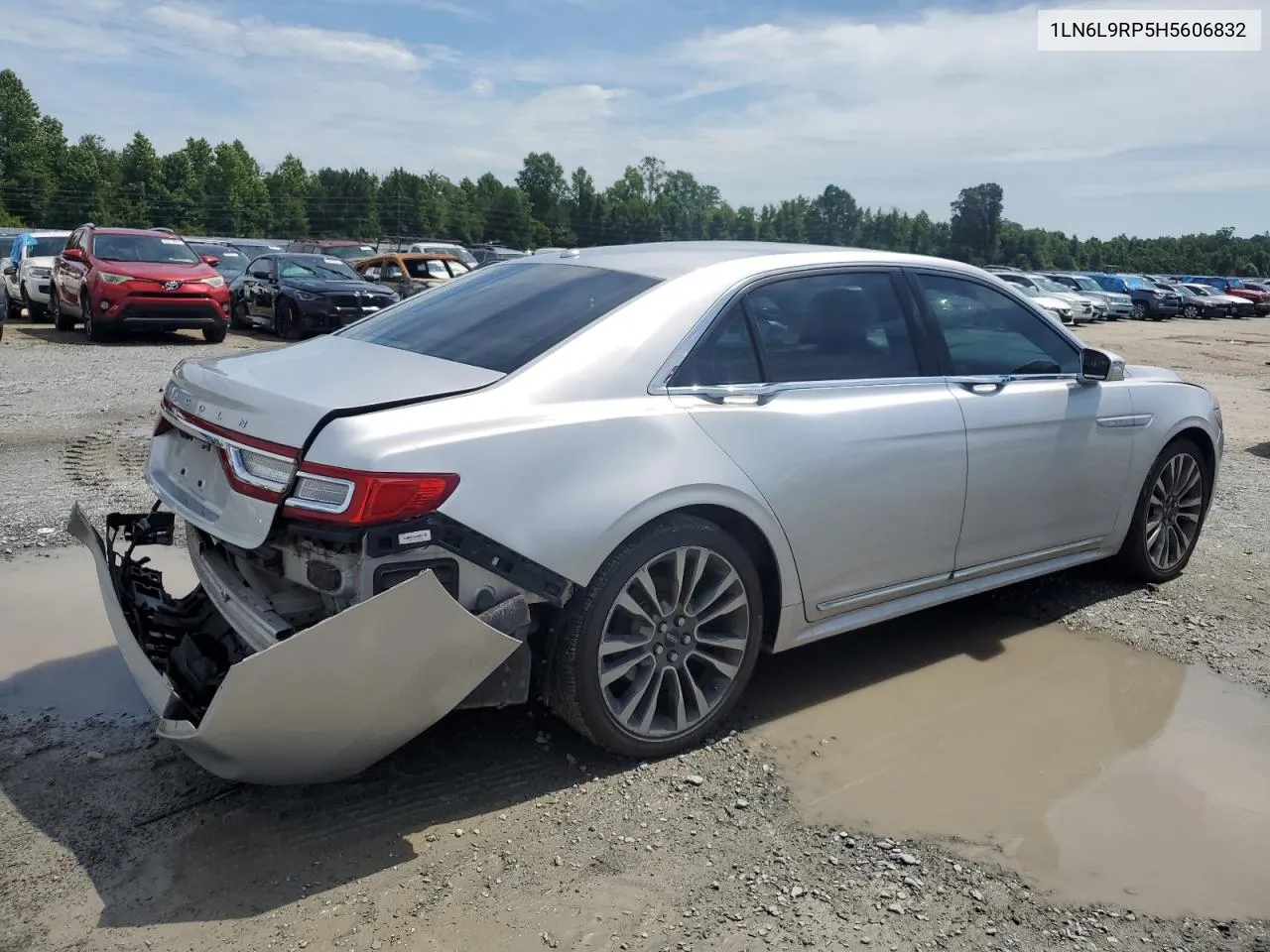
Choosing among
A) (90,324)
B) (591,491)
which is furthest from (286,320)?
(591,491)

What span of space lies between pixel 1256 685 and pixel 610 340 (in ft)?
10.3

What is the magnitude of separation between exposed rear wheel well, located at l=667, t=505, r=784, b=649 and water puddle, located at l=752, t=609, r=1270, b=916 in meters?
0.43

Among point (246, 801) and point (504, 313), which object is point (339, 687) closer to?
point (246, 801)

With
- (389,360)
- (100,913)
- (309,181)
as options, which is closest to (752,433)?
(389,360)

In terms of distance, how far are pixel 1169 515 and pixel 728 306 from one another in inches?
121

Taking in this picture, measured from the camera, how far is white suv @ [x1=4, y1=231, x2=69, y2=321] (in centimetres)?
1912

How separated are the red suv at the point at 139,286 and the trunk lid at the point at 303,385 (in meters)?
13.0

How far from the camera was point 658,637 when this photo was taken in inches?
138

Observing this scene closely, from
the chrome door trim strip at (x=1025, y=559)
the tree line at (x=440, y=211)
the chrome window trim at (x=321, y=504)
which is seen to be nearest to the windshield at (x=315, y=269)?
the chrome door trim strip at (x=1025, y=559)

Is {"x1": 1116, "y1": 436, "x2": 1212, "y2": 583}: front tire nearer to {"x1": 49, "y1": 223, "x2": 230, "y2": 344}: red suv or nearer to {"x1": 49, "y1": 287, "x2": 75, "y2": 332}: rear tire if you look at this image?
{"x1": 49, "y1": 223, "x2": 230, "y2": 344}: red suv

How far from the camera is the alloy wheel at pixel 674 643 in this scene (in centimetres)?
340

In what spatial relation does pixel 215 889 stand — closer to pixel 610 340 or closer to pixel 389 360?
pixel 389 360

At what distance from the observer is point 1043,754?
12.6 feet

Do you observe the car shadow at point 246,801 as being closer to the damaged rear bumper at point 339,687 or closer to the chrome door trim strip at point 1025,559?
the damaged rear bumper at point 339,687
